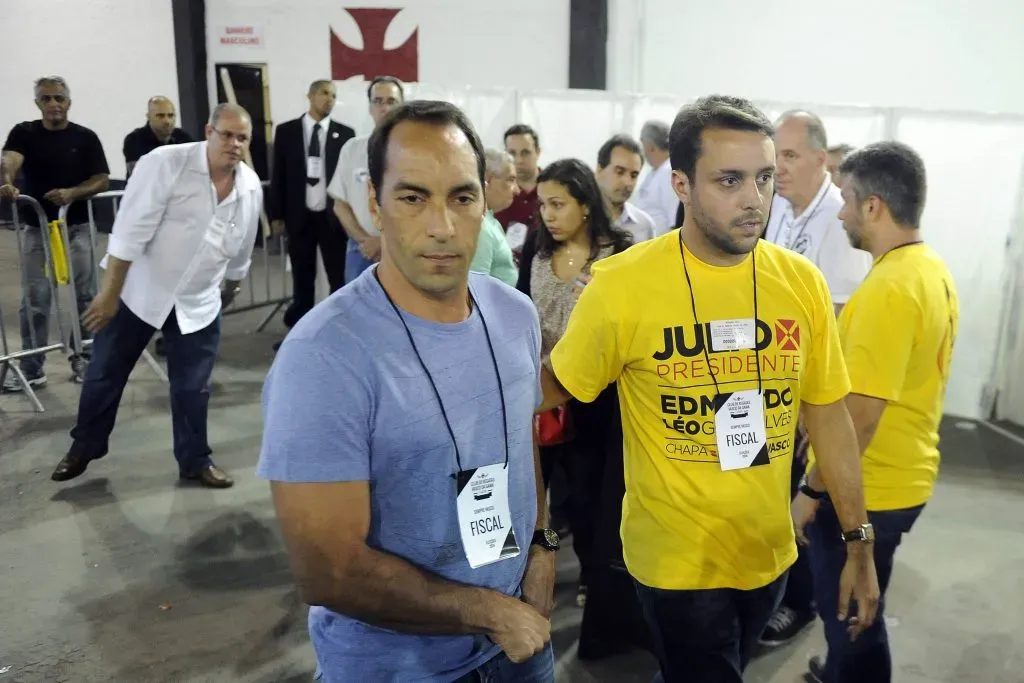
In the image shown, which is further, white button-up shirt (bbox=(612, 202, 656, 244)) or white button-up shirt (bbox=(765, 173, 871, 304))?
white button-up shirt (bbox=(612, 202, 656, 244))

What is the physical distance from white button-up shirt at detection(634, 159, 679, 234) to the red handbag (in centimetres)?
246

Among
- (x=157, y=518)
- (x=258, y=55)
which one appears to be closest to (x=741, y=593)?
(x=157, y=518)

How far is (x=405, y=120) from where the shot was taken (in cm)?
131

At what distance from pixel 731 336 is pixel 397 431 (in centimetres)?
83

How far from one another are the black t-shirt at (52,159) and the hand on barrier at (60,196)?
0.14m

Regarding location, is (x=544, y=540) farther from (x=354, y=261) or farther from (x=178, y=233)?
(x=354, y=261)

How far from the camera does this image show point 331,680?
1.36 m

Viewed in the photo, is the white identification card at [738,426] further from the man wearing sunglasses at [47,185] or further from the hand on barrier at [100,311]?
the man wearing sunglasses at [47,185]

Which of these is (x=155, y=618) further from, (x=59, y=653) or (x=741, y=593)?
(x=741, y=593)

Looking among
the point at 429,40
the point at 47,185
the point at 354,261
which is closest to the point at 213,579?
the point at 354,261

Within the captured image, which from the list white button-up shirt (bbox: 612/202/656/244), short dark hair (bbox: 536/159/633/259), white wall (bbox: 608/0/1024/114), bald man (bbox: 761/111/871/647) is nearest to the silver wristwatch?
bald man (bbox: 761/111/871/647)

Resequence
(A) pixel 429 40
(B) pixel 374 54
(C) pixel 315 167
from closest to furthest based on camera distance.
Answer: (C) pixel 315 167 → (A) pixel 429 40 → (B) pixel 374 54

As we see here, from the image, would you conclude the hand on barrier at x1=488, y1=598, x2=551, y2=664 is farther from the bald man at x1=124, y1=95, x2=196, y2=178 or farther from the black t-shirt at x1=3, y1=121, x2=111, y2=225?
the bald man at x1=124, y1=95, x2=196, y2=178

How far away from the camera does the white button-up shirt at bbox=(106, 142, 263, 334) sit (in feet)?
12.1
